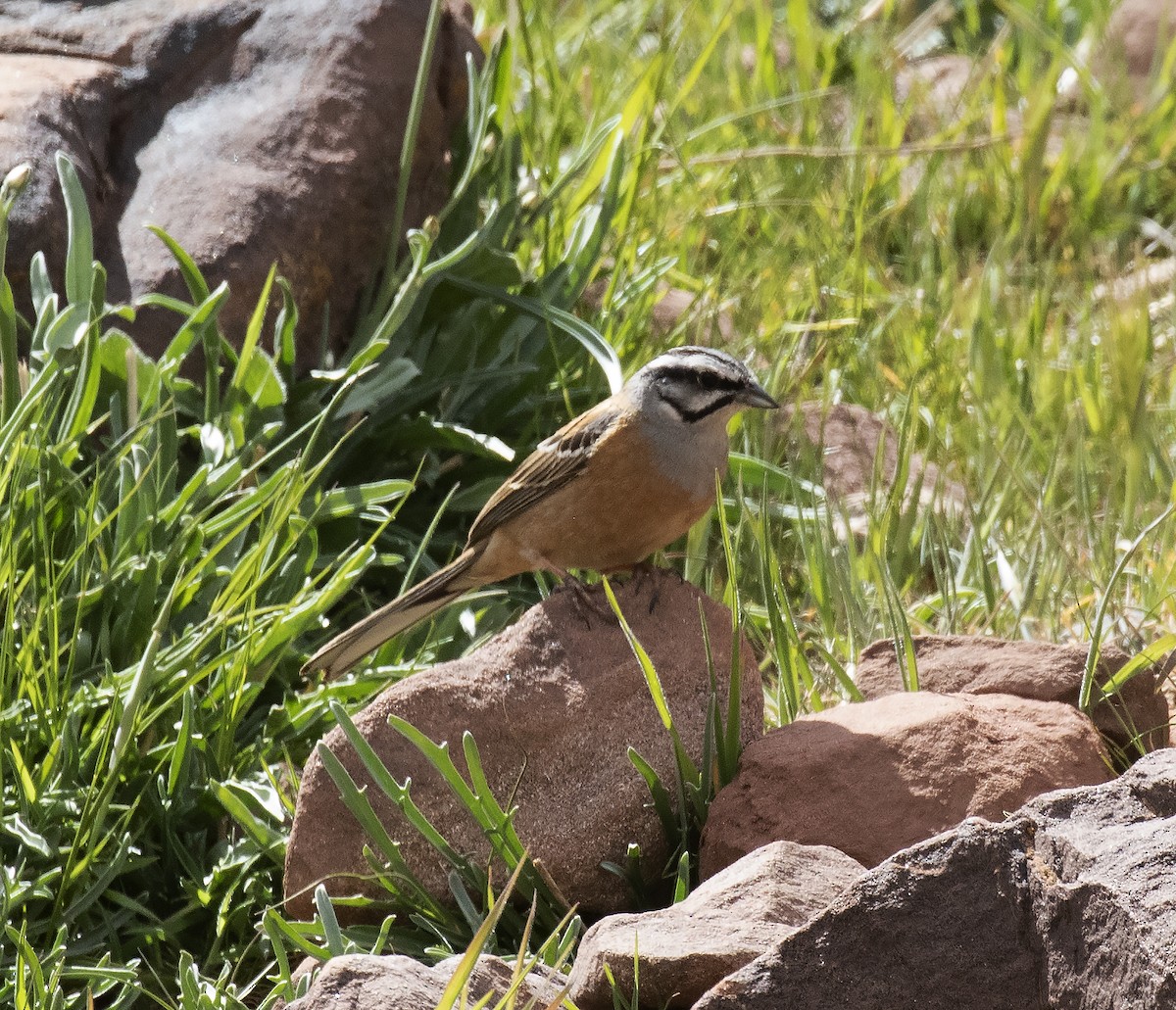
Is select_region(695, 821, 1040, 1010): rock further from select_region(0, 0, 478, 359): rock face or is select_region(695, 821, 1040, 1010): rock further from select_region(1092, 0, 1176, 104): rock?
select_region(1092, 0, 1176, 104): rock

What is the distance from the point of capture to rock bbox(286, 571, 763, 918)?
10.8ft

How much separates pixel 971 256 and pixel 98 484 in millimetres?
4465

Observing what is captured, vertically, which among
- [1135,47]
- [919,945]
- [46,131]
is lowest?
[1135,47]

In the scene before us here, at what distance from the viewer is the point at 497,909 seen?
2.24m

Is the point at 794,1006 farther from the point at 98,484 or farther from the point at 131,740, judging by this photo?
the point at 98,484

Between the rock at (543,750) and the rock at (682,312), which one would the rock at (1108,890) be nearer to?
the rock at (543,750)

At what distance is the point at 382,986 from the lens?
243 cm

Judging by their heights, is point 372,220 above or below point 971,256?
above

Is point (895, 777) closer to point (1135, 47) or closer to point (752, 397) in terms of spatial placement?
point (752, 397)

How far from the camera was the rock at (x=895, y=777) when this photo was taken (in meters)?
3.10

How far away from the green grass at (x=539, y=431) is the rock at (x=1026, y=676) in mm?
168

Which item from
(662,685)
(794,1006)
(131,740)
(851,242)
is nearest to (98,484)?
(131,740)

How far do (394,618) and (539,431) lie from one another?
1336 millimetres

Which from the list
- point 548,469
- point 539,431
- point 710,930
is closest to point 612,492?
point 548,469
